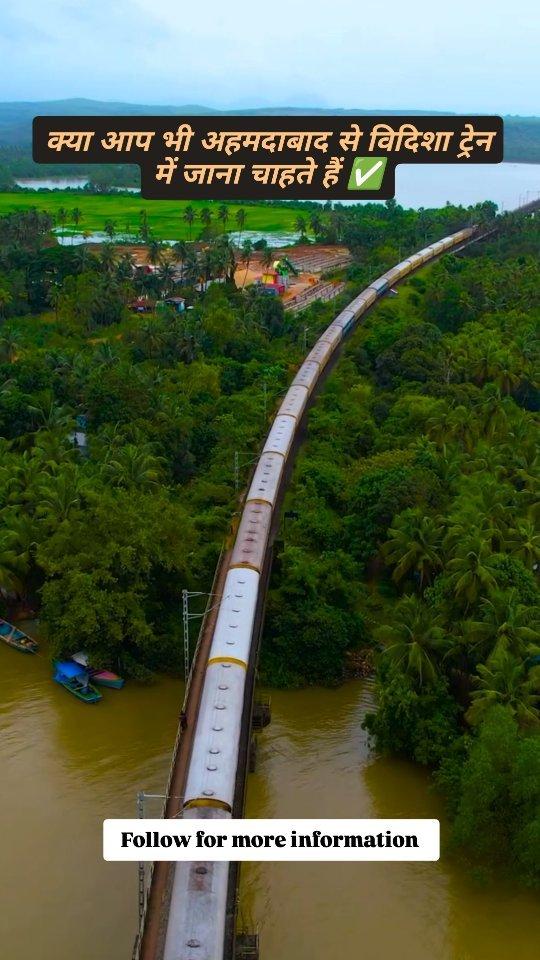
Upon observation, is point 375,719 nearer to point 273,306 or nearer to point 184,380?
point 184,380

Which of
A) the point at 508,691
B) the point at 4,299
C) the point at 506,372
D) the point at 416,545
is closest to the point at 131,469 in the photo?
the point at 416,545

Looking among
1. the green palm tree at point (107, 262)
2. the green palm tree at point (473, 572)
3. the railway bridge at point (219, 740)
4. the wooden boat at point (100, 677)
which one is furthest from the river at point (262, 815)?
the green palm tree at point (107, 262)

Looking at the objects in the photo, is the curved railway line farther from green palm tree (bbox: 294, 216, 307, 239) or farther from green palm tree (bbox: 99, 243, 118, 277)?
green palm tree (bbox: 294, 216, 307, 239)

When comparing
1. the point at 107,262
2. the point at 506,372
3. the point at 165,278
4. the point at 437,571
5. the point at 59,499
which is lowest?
the point at 437,571

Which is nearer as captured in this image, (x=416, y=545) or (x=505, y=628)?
(x=505, y=628)

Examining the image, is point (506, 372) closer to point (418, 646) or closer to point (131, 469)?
point (131, 469)

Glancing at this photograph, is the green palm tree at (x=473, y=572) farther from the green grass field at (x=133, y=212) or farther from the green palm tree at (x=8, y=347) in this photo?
the green grass field at (x=133, y=212)

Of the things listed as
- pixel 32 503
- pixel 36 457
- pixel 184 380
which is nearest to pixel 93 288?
pixel 184 380
